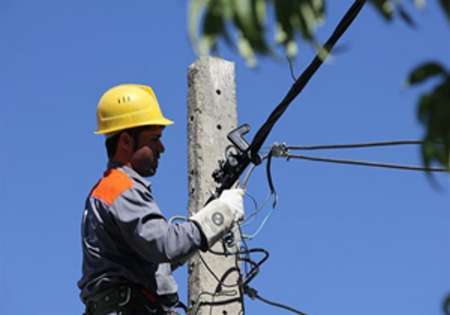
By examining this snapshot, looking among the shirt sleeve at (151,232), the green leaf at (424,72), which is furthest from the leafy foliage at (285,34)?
the shirt sleeve at (151,232)

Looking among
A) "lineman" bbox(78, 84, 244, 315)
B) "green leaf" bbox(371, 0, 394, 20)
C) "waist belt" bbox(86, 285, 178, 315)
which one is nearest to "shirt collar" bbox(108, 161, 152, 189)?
"lineman" bbox(78, 84, 244, 315)

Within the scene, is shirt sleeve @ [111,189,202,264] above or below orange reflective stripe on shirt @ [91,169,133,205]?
below

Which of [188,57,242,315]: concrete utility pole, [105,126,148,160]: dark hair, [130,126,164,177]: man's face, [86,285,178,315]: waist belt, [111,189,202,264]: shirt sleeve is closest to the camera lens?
[111,189,202,264]: shirt sleeve

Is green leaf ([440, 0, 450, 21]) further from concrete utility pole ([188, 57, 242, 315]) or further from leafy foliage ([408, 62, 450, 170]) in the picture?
concrete utility pole ([188, 57, 242, 315])

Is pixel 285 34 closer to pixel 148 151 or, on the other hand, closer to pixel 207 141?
pixel 148 151

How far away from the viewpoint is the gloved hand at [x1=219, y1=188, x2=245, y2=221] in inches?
185

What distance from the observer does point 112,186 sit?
14.7ft

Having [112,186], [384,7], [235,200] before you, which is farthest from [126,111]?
[384,7]

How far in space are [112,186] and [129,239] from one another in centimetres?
28

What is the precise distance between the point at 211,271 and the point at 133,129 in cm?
99

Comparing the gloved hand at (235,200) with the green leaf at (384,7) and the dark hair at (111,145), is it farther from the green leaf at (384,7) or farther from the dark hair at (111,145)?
the green leaf at (384,7)

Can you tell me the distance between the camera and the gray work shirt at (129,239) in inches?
169

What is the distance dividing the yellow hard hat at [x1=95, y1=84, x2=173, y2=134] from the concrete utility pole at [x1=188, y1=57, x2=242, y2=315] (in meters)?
0.73

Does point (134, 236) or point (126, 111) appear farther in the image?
point (126, 111)
